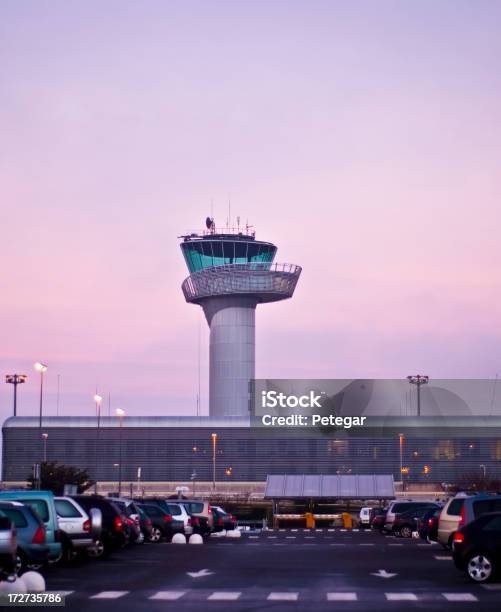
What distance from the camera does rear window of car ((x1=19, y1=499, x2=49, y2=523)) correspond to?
27328mm

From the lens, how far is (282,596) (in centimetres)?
2202

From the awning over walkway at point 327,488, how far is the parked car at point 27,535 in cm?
6974

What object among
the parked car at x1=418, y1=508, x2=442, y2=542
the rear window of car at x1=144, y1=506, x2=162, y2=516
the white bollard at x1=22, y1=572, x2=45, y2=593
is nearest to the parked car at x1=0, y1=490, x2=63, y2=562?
the white bollard at x1=22, y1=572, x2=45, y2=593

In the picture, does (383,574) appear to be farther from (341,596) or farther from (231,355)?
(231,355)

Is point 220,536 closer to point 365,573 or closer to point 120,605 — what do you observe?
point 365,573

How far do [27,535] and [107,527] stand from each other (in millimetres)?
10525

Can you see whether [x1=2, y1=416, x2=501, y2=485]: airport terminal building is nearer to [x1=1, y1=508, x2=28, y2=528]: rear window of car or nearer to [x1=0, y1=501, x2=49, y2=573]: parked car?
[x1=0, y1=501, x2=49, y2=573]: parked car

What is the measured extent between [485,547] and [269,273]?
126885mm

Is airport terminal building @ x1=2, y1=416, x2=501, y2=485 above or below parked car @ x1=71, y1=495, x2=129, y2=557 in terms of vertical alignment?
above

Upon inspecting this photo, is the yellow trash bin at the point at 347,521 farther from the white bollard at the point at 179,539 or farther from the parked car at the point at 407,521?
the white bollard at the point at 179,539

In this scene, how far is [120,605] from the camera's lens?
20156 mm

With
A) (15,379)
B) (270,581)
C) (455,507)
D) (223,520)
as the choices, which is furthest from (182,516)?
(15,379)

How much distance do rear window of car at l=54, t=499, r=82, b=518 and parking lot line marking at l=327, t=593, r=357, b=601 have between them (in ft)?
34.7

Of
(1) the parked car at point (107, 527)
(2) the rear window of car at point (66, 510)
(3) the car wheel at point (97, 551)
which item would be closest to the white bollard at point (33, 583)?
(2) the rear window of car at point (66, 510)
